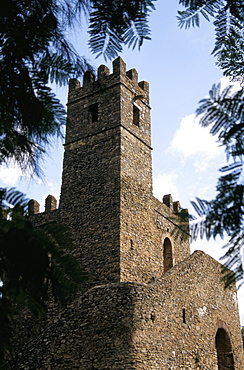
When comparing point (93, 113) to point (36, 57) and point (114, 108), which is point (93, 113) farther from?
point (36, 57)

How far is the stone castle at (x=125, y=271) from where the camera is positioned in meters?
10.8

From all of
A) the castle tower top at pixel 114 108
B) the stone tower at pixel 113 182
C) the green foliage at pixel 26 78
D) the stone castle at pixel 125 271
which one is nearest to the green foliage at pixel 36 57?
the green foliage at pixel 26 78

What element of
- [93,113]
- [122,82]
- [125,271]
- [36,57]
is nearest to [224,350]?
[125,271]

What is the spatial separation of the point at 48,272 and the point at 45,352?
31.3 feet

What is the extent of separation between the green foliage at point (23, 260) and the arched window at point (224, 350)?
14.5 metres

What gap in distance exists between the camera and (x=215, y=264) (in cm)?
1564

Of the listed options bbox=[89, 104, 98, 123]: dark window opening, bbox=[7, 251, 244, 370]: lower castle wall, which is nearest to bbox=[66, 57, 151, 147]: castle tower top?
bbox=[89, 104, 98, 123]: dark window opening

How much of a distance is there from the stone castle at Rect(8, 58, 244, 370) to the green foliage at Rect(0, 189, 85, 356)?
23.6ft

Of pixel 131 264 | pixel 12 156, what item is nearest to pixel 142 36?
pixel 12 156

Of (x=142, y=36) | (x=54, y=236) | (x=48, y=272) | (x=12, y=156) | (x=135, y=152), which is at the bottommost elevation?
(x=48, y=272)

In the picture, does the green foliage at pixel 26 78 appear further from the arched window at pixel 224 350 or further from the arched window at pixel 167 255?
the arched window at pixel 167 255

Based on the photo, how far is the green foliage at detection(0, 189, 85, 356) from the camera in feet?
5.92

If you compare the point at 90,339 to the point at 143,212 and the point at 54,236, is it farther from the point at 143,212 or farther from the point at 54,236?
the point at 54,236

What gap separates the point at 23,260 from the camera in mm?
1823
